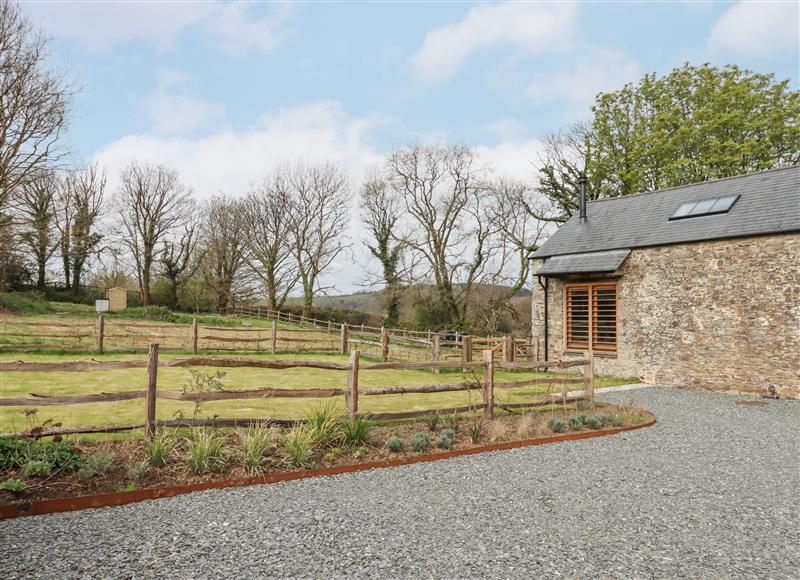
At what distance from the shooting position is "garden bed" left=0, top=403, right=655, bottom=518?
4.30 metres

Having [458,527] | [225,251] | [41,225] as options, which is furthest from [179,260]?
[458,527]

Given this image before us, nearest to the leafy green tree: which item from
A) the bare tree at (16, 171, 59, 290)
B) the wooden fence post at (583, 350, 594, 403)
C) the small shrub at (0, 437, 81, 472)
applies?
the wooden fence post at (583, 350, 594, 403)

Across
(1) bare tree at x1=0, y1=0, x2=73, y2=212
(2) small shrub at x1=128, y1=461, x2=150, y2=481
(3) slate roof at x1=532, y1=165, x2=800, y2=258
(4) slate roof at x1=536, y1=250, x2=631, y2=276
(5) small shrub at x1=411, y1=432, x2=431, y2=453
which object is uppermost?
(1) bare tree at x1=0, y1=0, x2=73, y2=212

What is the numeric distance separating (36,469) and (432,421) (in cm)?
446

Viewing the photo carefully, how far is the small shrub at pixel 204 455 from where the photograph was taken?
473 centimetres

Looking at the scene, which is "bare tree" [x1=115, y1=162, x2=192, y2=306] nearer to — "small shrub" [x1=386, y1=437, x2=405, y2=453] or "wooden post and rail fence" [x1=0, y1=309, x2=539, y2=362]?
"wooden post and rail fence" [x1=0, y1=309, x2=539, y2=362]

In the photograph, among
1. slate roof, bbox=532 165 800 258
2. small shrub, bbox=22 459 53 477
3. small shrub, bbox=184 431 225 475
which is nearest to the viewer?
small shrub, bbox=22 459 53 477

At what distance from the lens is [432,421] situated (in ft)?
22.4

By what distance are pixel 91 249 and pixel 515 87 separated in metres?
29.4

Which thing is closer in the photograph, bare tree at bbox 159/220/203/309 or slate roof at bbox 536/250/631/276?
slate roof at bbox 536/250/631/276

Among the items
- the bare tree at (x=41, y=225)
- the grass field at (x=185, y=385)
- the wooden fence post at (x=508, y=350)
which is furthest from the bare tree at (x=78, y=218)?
the wooden fence post at (x=508, y=350)

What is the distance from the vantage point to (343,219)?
1331 inches

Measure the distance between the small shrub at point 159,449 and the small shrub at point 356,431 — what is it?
1.86 metres

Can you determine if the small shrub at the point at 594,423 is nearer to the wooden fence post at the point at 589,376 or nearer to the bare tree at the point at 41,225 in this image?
the wooden fence post at the point at 589,376
